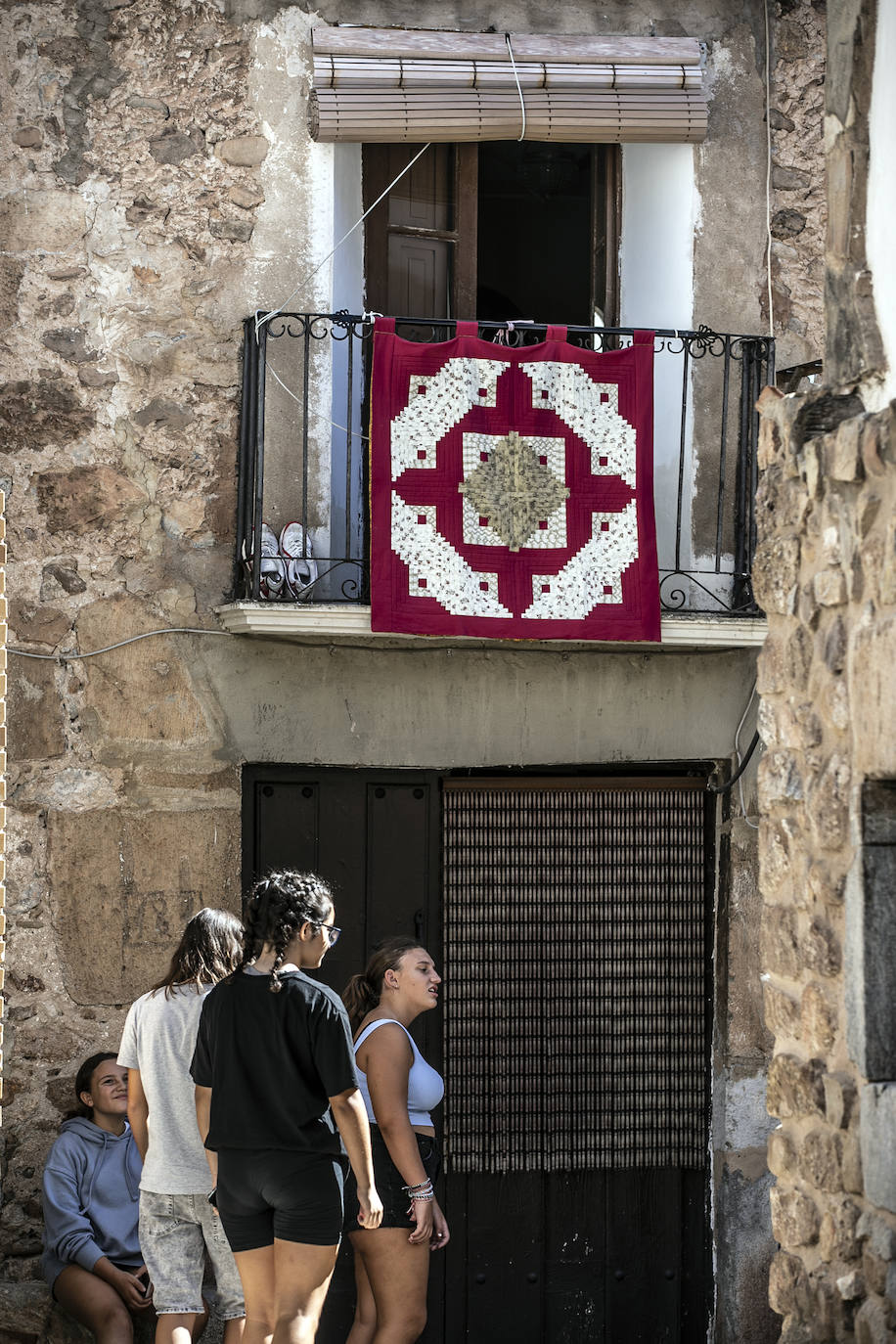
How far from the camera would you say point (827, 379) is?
14.4 feet

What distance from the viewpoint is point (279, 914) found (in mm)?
4691

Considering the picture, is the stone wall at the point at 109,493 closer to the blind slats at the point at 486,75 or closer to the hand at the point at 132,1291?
the blind slats at the point at 486,75

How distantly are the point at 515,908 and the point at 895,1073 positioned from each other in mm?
3429

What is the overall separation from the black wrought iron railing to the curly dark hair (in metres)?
2.05

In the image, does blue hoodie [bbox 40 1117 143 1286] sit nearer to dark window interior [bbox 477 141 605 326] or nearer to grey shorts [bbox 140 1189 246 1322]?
grey shorts [bbox 140 1189 246 1322]

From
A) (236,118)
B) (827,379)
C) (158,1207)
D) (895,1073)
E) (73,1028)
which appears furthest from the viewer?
(236,118)

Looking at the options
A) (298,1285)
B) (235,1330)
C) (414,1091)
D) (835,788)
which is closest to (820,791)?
(835,788)

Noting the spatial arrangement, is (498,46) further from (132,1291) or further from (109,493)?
(132,1291)

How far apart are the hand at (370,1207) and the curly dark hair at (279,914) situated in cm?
68

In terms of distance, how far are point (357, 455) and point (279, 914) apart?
2.96 meters

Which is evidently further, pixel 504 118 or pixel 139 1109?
pixel 504 118

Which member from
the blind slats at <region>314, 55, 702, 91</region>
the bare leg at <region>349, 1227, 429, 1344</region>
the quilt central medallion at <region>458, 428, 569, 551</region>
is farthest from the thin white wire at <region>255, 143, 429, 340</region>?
the bare leg at <region>349, 1227, 429, 1344</region>

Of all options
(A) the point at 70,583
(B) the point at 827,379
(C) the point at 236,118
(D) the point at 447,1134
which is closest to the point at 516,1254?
(D) the point at 447,1134

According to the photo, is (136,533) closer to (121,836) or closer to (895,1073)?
(121,836)
